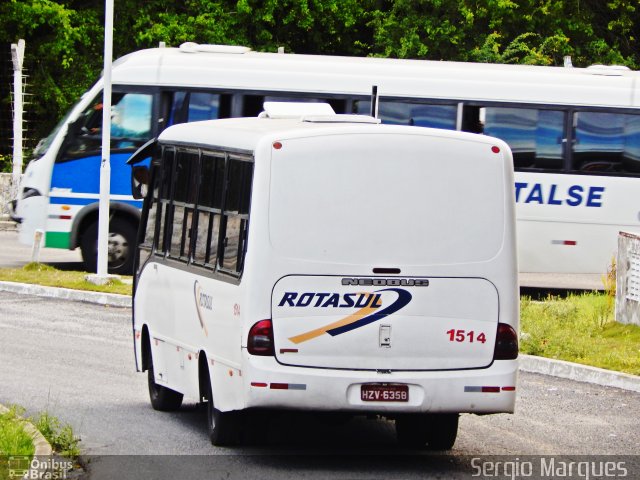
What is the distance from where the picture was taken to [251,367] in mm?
10328

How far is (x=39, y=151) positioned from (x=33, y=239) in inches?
60.8

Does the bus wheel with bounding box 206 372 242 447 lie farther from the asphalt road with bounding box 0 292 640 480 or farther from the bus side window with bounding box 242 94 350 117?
the bus side window with bounding box 242 94 350 117

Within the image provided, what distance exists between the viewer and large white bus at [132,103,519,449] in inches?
409

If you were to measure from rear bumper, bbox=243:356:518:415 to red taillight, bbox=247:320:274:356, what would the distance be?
5cm

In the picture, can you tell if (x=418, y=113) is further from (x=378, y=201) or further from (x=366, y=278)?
(x=366, y=278)

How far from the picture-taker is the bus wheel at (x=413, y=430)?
11.4 meters

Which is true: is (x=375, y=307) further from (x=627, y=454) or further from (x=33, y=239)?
(x=33, y=239)

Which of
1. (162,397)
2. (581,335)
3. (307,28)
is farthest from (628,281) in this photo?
(307,28)

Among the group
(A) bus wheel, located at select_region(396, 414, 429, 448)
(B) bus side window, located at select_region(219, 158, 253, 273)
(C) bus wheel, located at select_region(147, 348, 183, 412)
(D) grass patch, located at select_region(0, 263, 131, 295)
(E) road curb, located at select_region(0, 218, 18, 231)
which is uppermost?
(B) bus side window, located at select_region(219, 158, 253, 273)

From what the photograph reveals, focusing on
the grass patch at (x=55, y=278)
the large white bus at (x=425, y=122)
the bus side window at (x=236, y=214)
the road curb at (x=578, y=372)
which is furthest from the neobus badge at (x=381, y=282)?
the large white bus at (x=425, y=122)

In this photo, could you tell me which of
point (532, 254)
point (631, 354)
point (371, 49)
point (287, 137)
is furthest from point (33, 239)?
point (371, 49)

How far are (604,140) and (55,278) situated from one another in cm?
887

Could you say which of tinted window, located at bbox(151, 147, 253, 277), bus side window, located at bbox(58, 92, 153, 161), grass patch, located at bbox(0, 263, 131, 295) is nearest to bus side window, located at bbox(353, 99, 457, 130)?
bus side window, located at bbox(58, 92, 153, 161)

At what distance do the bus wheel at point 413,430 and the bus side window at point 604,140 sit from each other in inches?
547
